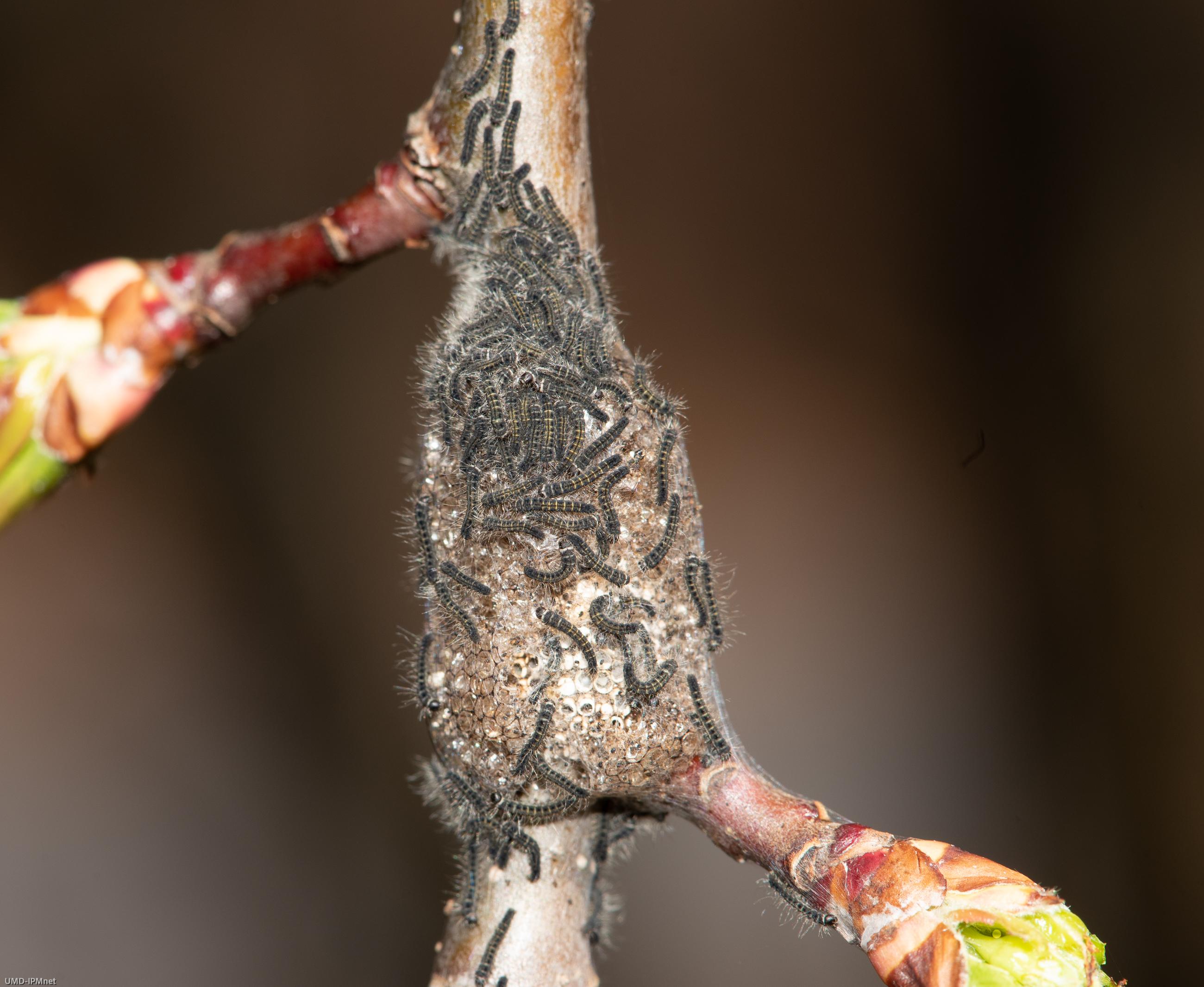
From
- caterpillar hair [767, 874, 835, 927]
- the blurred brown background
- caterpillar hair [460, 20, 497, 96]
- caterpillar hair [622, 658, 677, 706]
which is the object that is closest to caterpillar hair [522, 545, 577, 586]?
caterpillar hair [622, 658, 677, 706]

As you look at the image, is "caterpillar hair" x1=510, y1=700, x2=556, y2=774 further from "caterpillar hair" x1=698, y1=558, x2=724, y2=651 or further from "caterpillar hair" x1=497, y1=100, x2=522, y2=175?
"caterpillar hair" x1=497, y1=100, x2=522, y2=175

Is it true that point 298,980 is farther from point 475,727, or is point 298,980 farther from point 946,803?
point 475,727

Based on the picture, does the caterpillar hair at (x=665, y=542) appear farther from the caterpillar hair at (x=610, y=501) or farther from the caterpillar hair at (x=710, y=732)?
the caterpillar hair at (x=710, y=732)

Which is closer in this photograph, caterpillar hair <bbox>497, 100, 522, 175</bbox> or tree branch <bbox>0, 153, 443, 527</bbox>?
tree branch <bbox>0, 153, 443, 527</bbox>

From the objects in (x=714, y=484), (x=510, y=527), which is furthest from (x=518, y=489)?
(x=714, y=484)

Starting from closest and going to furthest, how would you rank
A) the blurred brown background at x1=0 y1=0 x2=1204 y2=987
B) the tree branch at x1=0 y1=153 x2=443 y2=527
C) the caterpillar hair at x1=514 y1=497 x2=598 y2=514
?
the tree branch at x1=0 y1=153 x2=443 y2=527
the caterpillar hair at x1=514 y1=497 x2=598 y2=514
the blurred brown background at x1=0 y1=0 x2=1204 y2=987

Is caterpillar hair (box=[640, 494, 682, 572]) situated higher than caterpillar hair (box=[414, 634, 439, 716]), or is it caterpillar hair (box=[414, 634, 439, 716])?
caterpillar hair (box=[640, 494, 682, 572])

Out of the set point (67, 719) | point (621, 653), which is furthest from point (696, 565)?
point (67, 719)
